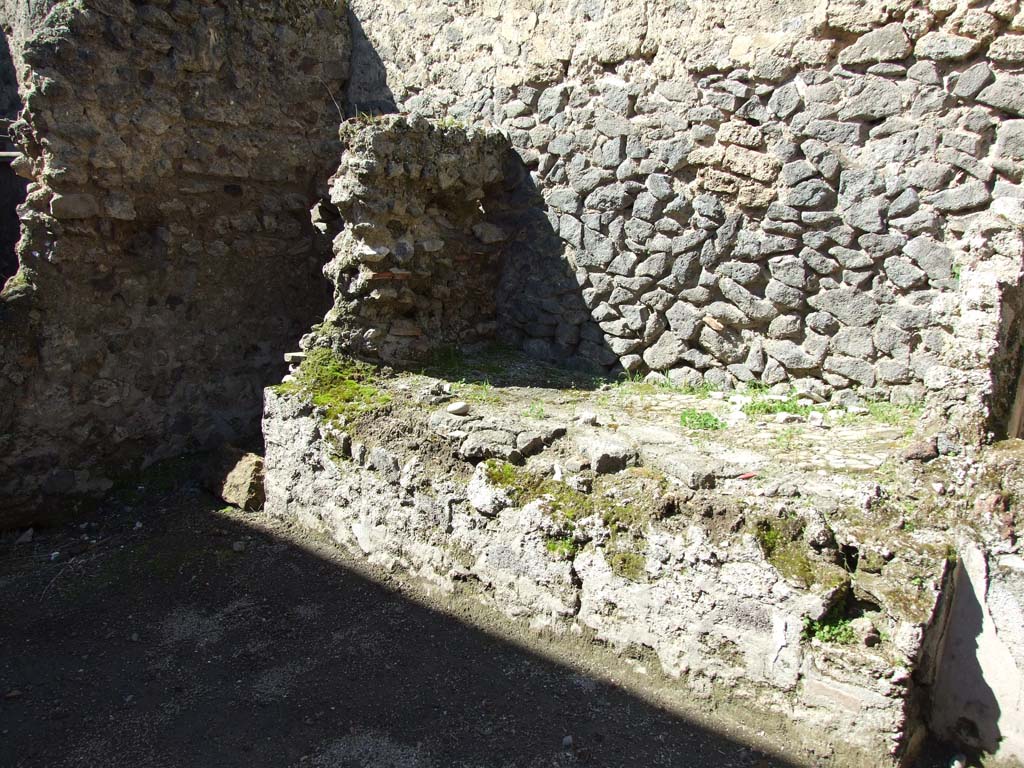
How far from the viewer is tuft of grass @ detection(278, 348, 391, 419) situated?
4.48 metres

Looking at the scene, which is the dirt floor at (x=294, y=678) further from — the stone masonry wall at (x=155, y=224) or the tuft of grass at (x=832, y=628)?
the stone masonry wall at (x=155, y=224)

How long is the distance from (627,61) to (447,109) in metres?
1.45

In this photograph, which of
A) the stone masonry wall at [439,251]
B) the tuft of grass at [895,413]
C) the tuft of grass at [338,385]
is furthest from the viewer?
the stone masonry wall at [439,251]

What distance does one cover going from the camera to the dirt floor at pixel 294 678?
9.81 feet

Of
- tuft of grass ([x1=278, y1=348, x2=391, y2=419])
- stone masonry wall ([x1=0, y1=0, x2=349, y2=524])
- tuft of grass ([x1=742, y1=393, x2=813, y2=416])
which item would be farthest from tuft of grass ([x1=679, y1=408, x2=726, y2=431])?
stone masonry wall ([x1=0, y1=0, x2=349, y2=524])

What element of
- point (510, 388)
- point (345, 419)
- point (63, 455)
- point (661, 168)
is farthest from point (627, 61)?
point (63, 455)

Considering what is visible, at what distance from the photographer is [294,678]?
3453 mm

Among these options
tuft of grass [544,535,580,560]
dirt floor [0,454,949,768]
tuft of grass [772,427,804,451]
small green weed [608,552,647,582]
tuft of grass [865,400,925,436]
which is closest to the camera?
dirt floor [0,454,949,768]

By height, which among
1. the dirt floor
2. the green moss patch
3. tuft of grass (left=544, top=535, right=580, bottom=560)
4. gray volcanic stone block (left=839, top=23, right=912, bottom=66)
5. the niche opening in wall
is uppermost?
gray volcanic stone block (left=839, top=23, right=912, bottom=66)

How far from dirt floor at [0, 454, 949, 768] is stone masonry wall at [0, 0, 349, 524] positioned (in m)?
1.08

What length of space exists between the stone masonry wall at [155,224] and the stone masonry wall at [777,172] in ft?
3.95

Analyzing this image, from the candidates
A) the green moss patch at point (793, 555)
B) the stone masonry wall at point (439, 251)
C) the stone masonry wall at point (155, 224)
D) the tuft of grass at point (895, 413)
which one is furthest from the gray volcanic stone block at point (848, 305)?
the stone masonry wall at point (155, 224)

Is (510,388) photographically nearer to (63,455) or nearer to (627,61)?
(627,61)

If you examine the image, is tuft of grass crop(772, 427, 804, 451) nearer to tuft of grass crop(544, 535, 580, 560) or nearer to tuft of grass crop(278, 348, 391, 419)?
tuft of grass crop(544, 535, 580, 560)
